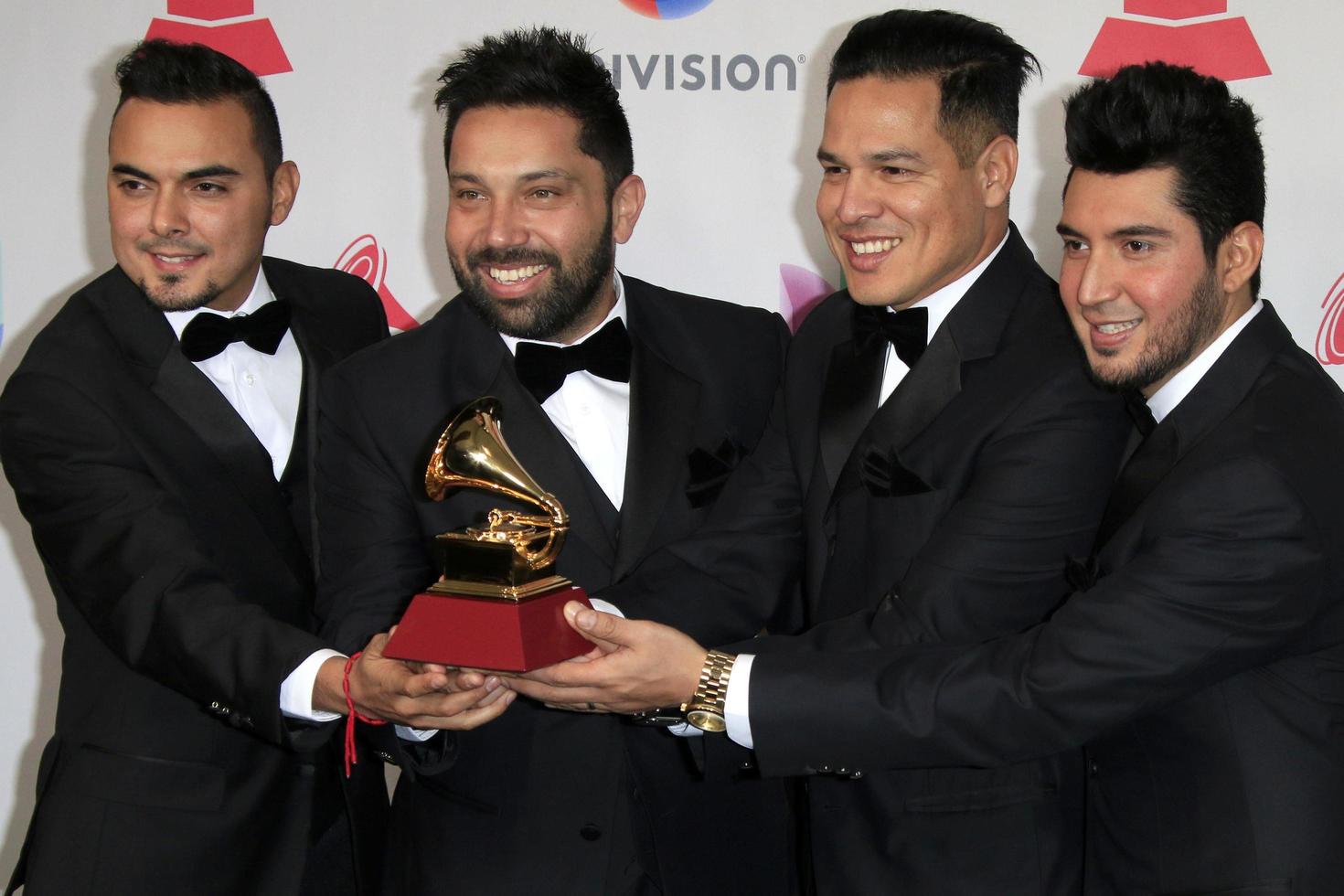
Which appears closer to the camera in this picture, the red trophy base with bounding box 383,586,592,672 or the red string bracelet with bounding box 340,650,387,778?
the red trophy base with bounding box 383,586,592,672

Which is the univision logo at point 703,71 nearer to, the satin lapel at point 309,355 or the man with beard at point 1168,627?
the satin lapel at point 309,355

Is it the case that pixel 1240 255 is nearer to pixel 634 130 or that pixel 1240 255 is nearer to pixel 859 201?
pixel 859 201

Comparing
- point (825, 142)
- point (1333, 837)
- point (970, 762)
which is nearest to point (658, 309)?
point (825, 142)

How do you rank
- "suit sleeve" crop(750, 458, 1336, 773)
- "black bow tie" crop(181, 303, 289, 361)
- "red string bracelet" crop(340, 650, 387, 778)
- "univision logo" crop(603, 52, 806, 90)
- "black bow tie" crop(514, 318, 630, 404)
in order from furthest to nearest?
"univision logo" crop(603, 52, 806, 90) < "black bow tie" crop(181, 303, 289, 361) < "black bow tie" crop(514, 318, 630, 404) < "red string bracelet" crop(340, 650, 387, 778) < "suit sleeve" crop(750, 458, 1336, 773)

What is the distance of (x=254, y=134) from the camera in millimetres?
3020

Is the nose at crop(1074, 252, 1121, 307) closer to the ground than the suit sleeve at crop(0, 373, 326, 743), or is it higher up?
higher up

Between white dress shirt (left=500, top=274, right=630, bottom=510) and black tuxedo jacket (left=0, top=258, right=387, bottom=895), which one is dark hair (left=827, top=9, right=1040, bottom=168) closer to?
white dress shirt (left=500, top=274, right=630, bottom=510)

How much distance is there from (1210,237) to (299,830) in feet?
6.55

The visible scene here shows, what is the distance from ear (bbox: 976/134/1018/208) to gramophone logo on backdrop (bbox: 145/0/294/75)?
84.5 inches

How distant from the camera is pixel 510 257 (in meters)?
2.70

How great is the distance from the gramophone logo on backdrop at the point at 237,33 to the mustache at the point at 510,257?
1.58 m

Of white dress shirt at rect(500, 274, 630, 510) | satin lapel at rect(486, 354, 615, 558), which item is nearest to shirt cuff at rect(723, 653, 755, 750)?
satin lapel at rect(486, 354, 615, 558)

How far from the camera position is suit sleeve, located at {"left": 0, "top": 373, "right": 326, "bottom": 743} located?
256cm

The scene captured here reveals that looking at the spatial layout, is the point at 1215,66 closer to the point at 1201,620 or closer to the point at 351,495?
the point at 1201,620
